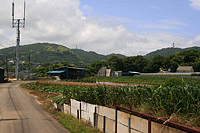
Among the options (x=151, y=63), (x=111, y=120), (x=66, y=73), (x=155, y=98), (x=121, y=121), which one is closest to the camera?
(x=155, y=98)

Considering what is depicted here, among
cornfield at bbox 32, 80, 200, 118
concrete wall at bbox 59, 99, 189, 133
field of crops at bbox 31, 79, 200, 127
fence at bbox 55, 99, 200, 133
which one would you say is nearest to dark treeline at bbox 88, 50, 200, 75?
concrete wall at bbox 59, 99, 189, 133

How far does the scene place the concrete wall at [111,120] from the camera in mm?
6525

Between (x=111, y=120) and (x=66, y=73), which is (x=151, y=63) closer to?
(x=66, y=73)

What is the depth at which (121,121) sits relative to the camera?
8.35 metres

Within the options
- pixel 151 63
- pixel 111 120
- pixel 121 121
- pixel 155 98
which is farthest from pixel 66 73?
pixel 155 98

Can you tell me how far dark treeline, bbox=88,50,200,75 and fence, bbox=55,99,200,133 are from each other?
8685 centimetres

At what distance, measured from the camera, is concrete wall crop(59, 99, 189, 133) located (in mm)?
6525

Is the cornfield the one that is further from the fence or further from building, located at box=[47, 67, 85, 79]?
building, located at box=[47, 67, 85, 79]

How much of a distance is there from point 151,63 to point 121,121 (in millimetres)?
104007

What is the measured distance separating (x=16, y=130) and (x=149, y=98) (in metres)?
7.37

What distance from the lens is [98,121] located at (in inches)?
414

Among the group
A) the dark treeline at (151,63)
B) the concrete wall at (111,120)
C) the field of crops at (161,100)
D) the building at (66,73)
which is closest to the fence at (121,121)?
the concrete wall at (111,120)

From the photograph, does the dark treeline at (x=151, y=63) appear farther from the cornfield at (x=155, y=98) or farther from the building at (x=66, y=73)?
the cornfield at (x=155, y=98)

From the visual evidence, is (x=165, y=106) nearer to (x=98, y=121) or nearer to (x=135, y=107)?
(x=135, y=107)
